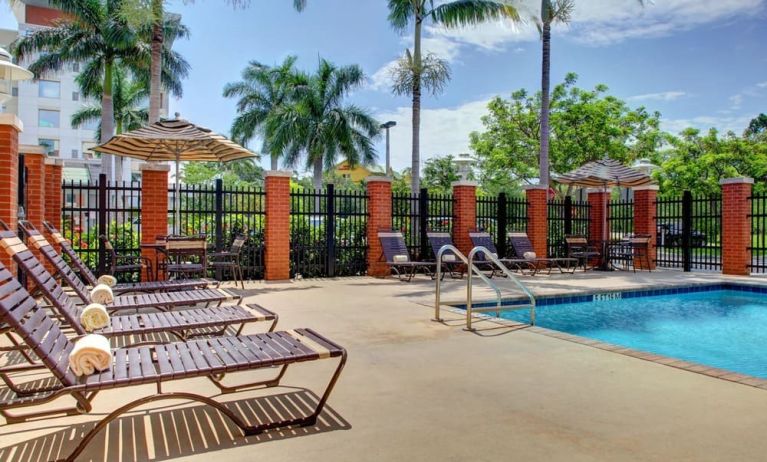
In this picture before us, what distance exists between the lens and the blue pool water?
576 cm

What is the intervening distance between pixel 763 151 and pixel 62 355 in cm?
3288

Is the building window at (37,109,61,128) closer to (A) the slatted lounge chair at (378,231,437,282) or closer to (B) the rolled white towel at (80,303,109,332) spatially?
(A) the slatted lounge chair at (378,231,437,282)

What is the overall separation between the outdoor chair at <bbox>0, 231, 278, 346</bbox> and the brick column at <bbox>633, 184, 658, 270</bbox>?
491 inches

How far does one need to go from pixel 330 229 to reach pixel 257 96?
2314cm

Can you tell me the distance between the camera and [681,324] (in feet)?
24.0

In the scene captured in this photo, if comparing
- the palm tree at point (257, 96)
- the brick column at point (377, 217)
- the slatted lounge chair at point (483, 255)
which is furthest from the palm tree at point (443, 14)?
the palm tree at point (257, 96)

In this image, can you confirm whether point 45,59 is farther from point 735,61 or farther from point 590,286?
point 735,61

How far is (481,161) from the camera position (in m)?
29.3

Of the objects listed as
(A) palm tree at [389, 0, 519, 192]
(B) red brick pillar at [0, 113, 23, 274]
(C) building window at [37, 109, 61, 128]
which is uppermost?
(C) building window at [37, 109, 61, 128]

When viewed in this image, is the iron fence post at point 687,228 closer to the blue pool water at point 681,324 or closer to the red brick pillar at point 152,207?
the blue pool water at point 681,324

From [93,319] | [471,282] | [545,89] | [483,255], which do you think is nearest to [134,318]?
[93,319]

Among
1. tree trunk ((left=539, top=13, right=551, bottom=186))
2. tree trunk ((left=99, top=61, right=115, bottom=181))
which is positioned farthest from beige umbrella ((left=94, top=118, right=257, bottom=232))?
tree trunk ((left=99, top=61, right=115, bottom=181))

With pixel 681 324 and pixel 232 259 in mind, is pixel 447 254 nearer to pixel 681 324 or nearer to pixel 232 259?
pixel 232 259

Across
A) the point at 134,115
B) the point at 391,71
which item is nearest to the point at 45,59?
the point at 134,115
